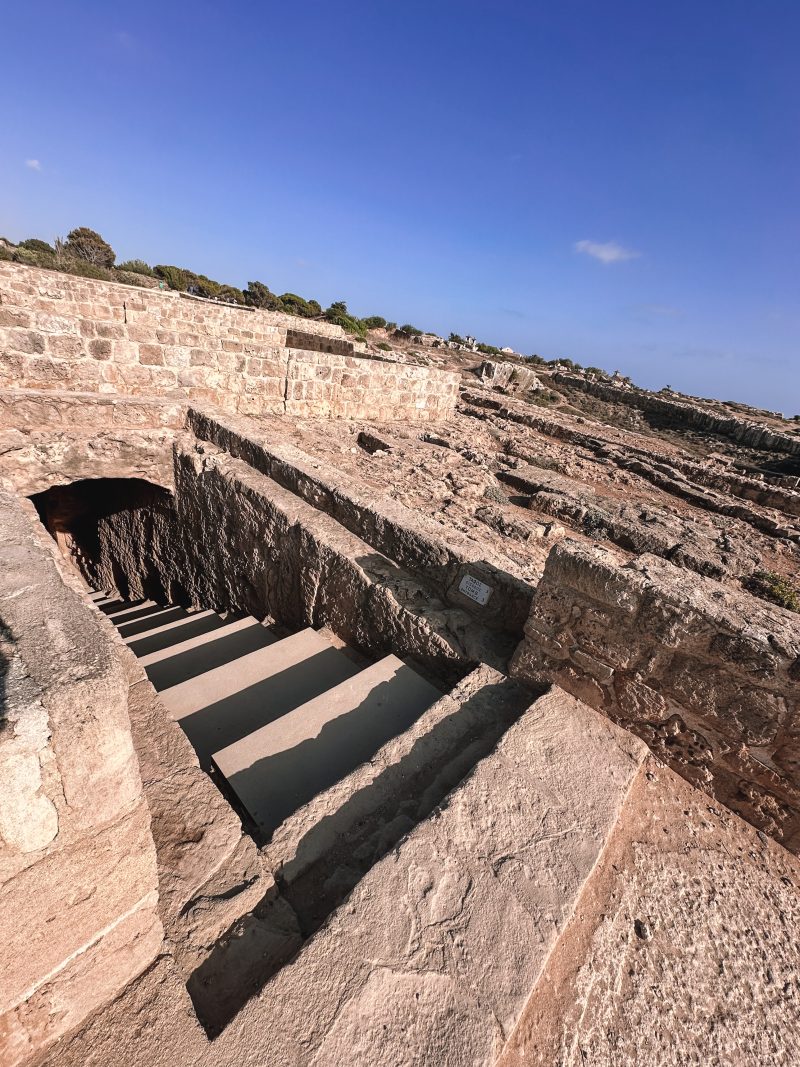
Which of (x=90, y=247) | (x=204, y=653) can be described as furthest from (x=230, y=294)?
(x=204, y=653)

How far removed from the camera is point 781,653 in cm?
164

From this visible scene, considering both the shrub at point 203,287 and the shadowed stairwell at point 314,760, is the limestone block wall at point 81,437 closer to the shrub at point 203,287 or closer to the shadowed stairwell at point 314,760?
the shadowed stairwell at point 314,760

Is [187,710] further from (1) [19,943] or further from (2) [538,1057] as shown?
(2) [538,1057]

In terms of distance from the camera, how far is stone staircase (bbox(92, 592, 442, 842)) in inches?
78.7

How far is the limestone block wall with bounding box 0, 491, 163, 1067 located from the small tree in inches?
1497

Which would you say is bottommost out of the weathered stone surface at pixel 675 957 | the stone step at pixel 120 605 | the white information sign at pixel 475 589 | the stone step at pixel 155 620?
the stone step at pixel 120 605

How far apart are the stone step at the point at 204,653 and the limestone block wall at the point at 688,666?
2423mm

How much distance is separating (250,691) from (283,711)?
0.87 ft

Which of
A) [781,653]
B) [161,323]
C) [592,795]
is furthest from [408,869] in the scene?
[161,323]

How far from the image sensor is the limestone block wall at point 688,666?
1719 mm

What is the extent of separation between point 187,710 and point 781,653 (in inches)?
113

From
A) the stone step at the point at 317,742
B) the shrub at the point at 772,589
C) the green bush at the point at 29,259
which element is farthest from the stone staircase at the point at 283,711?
the green bush at the point at 29,259

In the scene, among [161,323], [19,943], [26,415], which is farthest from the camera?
[161,323]

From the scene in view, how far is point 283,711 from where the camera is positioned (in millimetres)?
2596
